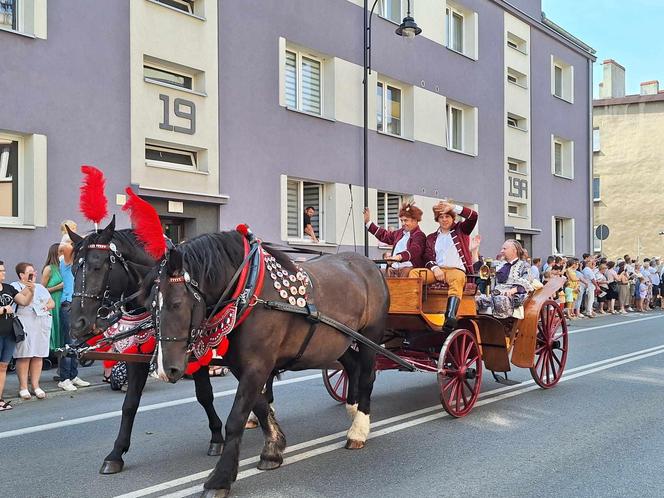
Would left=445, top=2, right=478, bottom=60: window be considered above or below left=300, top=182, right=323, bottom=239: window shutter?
above

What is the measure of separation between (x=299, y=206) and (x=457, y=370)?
9.18 m

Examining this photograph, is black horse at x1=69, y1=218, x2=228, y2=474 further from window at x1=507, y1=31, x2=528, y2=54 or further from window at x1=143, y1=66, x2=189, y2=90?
window at x1=507, y1=31, x2=528, y2=54

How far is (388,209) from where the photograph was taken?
17906mm

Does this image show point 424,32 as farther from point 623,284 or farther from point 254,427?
point 254,427

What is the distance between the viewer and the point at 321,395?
26.3ft

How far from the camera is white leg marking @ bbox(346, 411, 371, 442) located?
5750 millimetres

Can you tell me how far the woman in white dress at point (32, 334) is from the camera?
27.3ft

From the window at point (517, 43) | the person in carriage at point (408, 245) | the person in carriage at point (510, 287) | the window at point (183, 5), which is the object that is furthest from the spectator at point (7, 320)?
the window at point (517, 43)

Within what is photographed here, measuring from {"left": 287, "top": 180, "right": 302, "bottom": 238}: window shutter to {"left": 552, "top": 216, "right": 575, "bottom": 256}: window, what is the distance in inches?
541

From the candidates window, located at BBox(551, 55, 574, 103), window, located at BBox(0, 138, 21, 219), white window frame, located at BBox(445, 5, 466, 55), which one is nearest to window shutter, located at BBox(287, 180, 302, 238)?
window, located at BBox(0, 138, 21, 219)

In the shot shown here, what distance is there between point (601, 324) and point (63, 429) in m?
14.4

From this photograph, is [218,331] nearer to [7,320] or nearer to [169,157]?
[7,320]

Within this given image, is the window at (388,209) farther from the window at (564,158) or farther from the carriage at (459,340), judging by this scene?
the window at (564,158)

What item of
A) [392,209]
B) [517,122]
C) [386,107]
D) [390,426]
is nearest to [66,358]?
[390,426]
